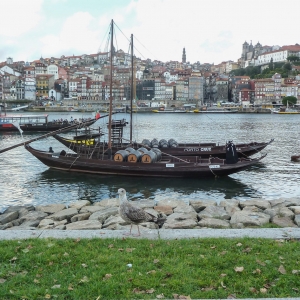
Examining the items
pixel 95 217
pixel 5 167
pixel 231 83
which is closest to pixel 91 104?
pixel 231 83

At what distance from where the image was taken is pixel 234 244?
6.93 m

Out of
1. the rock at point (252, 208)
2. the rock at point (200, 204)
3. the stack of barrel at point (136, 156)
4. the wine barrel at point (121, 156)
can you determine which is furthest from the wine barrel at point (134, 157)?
the rock at point (252, 208)

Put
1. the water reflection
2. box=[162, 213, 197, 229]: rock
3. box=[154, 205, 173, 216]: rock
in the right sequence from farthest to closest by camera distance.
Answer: the water reflection, box=[154, 205, 173, 216]: rock, box=[162, 213, 197, 229]: rock

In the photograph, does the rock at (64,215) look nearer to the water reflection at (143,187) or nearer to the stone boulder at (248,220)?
the stone boulder at (248,220)

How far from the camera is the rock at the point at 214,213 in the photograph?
11.7 meters

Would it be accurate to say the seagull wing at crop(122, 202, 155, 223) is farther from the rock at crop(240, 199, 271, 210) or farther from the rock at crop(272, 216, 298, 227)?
the rock at crop(240, 199, 271, 210)

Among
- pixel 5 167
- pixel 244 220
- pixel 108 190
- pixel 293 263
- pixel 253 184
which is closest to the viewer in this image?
pixel 293 263

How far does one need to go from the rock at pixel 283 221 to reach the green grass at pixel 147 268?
3373mm

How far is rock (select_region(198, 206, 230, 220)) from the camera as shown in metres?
11.7

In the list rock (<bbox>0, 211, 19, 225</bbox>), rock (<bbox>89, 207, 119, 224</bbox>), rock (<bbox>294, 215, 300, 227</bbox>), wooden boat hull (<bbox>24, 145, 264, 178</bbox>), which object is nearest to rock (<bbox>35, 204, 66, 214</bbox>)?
rock (<bbox>0, 211, 19, 225</bbox>)

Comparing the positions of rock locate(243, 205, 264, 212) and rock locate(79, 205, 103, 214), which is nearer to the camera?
rock locate(79, 205, 103, 214)

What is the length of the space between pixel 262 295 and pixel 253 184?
17.6 m

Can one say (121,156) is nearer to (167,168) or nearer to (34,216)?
(167,168)

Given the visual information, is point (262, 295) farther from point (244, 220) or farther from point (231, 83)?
point (231, 83)
